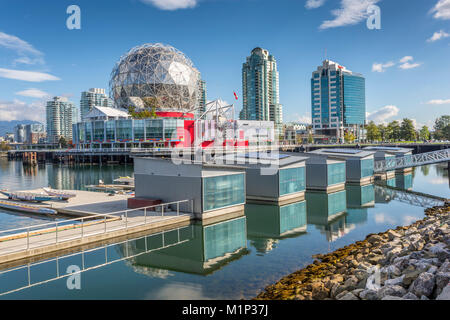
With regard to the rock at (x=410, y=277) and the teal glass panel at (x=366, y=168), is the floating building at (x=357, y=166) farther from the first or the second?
the rock at (x=410, y=277)

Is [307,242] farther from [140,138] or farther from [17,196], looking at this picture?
[140,138]

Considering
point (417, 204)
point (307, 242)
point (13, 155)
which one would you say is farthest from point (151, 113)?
point (307, 242)

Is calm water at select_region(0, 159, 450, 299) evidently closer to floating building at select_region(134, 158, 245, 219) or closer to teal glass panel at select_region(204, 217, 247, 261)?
teal glass panel at select_region(204, 217, 247, 261)

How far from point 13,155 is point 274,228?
476ft

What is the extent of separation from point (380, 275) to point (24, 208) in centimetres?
2830

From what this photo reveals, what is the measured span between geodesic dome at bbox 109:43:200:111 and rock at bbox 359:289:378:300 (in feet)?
336

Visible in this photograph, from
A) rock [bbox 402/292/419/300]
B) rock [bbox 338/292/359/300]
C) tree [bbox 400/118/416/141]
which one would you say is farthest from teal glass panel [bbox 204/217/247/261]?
tree [bbox 400/118/416/141]

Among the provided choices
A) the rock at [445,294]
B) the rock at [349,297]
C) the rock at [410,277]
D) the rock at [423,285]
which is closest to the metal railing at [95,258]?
the rock at [349,297]

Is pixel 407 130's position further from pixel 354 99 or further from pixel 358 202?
pixel 358 202

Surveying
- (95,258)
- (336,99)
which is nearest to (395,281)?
(95,258)

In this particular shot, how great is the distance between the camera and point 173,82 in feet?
356

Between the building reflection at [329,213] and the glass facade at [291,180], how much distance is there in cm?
181

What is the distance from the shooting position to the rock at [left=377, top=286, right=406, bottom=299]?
10531 mm

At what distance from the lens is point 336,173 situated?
40.1 meters
